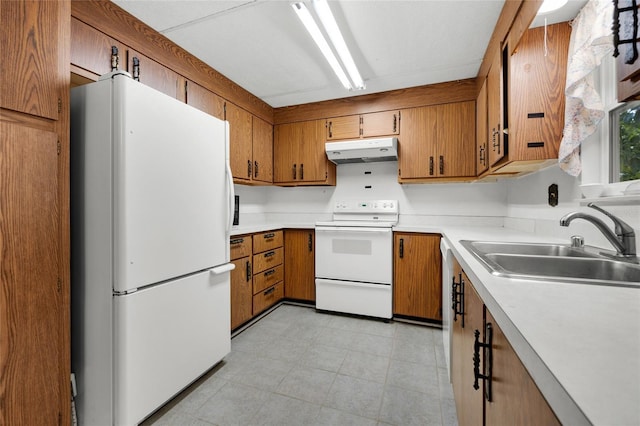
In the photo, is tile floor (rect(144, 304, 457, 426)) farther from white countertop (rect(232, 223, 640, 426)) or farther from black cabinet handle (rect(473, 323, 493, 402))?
white countertop (rect(232, 223, 640, 426))

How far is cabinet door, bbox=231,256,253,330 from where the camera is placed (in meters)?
2.36

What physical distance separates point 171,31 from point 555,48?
2351 millimetres

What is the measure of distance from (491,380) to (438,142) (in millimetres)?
2405

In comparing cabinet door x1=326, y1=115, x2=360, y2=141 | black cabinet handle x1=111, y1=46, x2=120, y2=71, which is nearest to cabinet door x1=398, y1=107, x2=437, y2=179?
cabinet door x1=326, y1=115, x2=360, y2=141

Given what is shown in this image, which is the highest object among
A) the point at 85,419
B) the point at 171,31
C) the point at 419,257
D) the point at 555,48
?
the point at 171,31

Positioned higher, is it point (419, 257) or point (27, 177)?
point (27, 177)

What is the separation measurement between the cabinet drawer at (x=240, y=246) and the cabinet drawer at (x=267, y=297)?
0.48 meters

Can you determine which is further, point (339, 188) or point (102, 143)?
point (339, 188)

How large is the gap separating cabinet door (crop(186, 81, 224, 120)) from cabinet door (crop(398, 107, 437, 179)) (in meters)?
1.79

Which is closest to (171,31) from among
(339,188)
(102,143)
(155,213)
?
(102,143)

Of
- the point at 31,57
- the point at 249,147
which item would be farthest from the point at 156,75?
the point at 249,147

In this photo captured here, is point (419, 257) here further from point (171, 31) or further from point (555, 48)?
point (171, 31)

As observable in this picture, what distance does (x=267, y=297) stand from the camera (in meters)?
2.86

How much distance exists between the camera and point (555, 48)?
1.48 m
